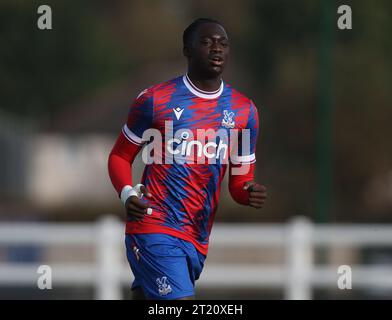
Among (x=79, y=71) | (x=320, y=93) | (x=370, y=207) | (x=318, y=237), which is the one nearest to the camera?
(x=318, y=237)

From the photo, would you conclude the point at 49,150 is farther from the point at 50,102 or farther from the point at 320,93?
the point at 320,93

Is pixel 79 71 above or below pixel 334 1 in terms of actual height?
below

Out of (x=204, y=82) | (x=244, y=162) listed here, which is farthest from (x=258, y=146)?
(x=204, y=82)

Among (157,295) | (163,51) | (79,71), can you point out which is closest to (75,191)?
(79,71)

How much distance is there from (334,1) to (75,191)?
48895mm

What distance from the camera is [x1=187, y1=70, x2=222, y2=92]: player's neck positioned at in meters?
8.29

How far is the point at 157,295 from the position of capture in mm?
8359

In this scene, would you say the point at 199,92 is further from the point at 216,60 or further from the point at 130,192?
the point at 130,192

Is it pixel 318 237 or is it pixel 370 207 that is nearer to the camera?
pixel 318 237

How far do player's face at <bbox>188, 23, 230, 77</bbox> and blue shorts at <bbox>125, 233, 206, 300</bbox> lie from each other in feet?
3.83

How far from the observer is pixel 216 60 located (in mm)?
8102

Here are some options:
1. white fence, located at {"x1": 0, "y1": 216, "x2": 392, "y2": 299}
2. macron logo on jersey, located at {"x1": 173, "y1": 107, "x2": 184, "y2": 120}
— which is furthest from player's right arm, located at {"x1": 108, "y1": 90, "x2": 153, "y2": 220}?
white fence, located at {"x1": 0, "y1": 216, "x2": 392, "y2": 299}

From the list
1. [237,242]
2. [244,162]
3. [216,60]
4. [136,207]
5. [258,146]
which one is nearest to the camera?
[136,207]

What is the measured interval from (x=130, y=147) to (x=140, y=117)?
0.25 m
